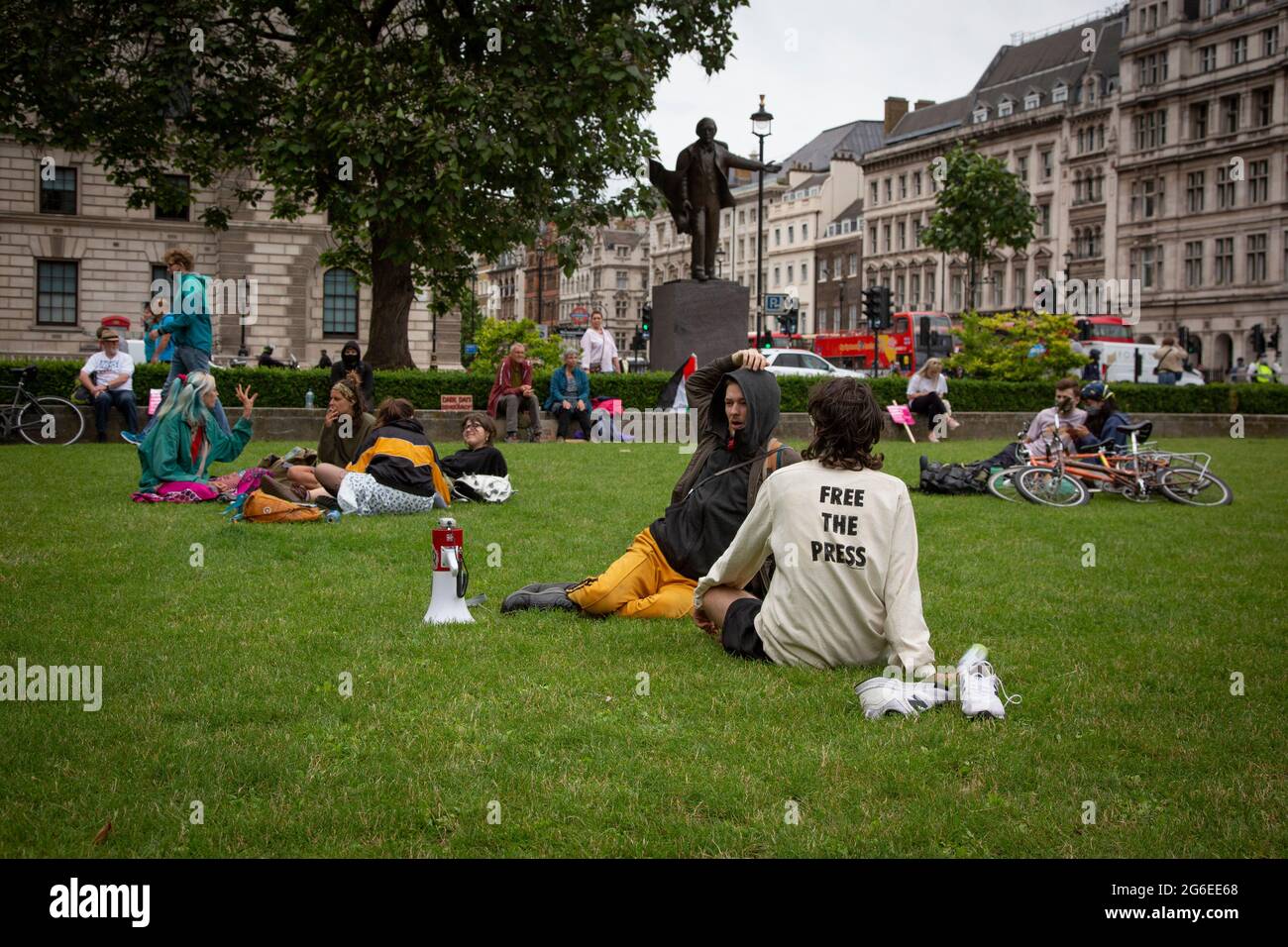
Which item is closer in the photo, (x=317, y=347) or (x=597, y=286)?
(x=317, y=347)

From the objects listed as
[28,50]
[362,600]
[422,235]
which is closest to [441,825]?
[362,600]

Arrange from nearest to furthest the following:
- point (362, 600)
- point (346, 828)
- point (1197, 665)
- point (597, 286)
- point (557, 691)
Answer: point (346, 828)
point (557, 691)
point (1197, 665)
point (362, 600)
point (597, 286)

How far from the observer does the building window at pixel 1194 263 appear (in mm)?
68688

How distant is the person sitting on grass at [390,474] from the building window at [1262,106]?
66.4 m

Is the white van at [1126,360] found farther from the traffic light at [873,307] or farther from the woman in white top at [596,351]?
the woman in white top at [596,351]

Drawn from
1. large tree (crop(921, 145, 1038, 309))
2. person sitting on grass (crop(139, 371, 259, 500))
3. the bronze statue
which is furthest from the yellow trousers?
large tree (crop(921, 145, 1038, 309))

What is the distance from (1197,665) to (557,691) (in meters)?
3.23

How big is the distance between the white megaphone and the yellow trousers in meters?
0.65

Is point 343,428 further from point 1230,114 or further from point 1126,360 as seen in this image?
point 1230,114

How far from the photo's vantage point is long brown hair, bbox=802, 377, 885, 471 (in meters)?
5.72

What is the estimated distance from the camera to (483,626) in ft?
22.7
